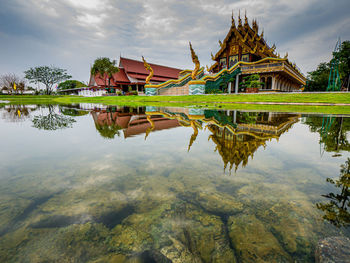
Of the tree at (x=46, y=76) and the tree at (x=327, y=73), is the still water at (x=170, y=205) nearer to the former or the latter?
the tree at (x=327, y=73)

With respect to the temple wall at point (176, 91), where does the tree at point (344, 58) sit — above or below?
above

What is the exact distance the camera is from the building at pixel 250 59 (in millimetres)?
22234

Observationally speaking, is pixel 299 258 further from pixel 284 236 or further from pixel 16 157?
pixel 16 157

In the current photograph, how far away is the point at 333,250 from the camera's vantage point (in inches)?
40.3

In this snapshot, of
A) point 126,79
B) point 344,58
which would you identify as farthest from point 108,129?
point 344,58

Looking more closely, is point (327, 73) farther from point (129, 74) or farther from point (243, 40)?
point (129, 74)

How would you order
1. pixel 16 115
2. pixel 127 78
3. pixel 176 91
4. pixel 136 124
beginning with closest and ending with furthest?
pixel 136 124 → pixel 16 115 → pixel 176 91 → pixel 127 78

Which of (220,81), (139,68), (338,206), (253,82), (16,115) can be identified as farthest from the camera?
(139,68)

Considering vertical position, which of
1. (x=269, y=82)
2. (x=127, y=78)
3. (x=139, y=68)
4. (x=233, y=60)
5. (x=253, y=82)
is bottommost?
(x=253, y=82)

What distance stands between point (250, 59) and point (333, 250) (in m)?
28.9

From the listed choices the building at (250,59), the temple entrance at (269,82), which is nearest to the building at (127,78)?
the building at (250,59)

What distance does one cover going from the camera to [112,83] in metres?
37.4

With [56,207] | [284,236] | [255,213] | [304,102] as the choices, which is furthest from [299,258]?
[304,102]

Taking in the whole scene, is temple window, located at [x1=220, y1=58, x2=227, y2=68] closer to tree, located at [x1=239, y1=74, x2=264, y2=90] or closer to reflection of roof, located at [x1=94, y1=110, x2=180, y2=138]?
tree, located at [x1=239, y1=74, x2=264, y2=90]
